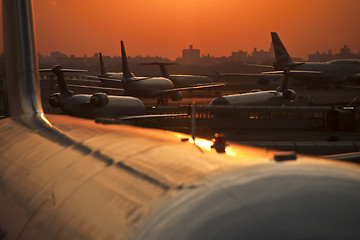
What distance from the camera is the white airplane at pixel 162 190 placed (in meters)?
3.74

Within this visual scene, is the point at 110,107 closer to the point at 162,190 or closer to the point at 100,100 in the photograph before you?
the point at 100,100

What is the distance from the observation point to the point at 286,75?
238ft

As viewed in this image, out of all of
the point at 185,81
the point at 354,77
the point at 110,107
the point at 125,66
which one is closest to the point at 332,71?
the point at 354,77

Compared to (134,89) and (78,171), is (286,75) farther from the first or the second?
(78,171)

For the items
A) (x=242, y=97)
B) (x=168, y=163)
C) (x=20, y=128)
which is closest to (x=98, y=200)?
(x=168, y=163)

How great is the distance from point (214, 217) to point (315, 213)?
2.49 feet

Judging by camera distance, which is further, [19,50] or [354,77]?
[354,77]

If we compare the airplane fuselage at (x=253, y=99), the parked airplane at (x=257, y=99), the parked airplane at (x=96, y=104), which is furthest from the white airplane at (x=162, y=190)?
the parked airplane at (x=257, y=99)

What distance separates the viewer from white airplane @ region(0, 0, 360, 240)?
374 centimetres

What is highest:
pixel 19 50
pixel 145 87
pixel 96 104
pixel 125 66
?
pixel 19 50

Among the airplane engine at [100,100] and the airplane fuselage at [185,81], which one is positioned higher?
the airplane engine at [100,100]

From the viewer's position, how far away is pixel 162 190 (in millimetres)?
4598

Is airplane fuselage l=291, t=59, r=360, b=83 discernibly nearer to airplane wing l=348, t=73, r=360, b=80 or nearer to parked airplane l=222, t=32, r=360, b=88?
parked airplane l=222, t=32, r=360, b=88

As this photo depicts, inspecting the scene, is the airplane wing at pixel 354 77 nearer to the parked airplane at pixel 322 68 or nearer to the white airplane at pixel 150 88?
the parked airplane at pixel 322 68
